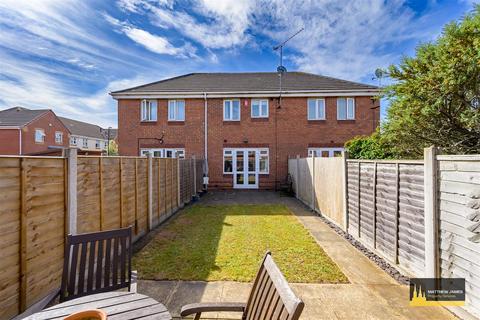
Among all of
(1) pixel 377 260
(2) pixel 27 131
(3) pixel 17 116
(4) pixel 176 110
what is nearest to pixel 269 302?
(1) pixel 377 260

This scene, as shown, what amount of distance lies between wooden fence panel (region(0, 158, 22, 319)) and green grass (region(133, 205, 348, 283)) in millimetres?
1796

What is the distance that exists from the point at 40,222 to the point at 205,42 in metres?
14.1

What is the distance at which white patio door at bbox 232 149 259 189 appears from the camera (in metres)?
15.7

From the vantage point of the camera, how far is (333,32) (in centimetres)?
1265

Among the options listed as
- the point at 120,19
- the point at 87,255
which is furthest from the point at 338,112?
the point at 87,255

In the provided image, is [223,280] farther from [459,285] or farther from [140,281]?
[459,285]

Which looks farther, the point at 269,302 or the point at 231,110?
the point at 231,110

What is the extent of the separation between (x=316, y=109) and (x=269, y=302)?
1555 centimetres

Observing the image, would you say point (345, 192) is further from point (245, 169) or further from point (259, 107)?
point (259, 107)

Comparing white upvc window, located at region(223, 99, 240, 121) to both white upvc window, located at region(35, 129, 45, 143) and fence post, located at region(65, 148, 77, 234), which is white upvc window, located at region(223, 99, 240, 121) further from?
white upvc window, located at region(35, 129, 45, 143)

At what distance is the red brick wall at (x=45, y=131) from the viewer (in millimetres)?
28766

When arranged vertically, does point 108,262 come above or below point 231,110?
below

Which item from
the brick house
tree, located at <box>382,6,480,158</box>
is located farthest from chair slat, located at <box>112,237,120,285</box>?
the brick house

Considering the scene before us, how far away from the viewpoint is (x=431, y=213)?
326 centimetres
